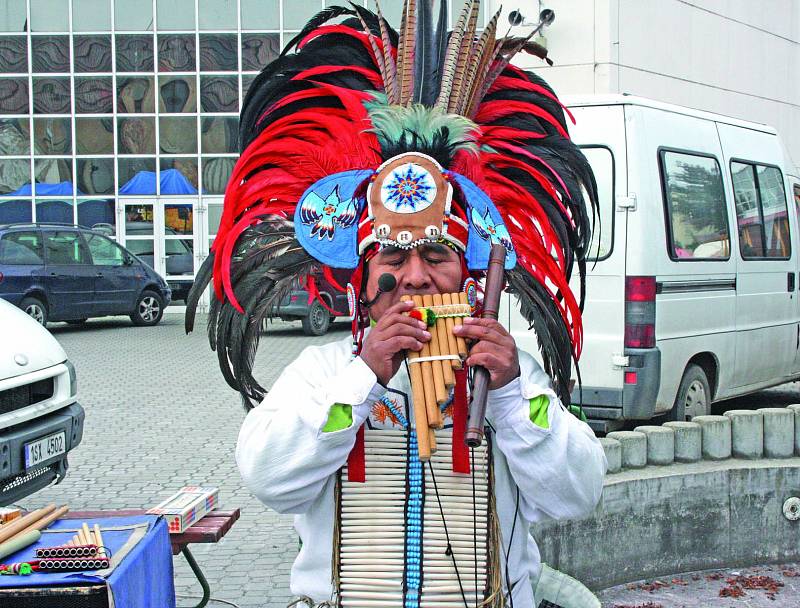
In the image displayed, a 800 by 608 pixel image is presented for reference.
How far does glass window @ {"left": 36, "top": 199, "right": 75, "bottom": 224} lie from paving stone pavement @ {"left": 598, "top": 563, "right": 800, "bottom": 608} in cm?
1955

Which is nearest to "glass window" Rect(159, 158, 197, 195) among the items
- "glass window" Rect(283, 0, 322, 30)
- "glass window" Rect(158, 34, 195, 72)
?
"glass window" Rect(158, 34, 195, 72)

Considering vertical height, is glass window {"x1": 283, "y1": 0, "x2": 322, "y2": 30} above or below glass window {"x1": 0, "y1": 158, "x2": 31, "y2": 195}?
above

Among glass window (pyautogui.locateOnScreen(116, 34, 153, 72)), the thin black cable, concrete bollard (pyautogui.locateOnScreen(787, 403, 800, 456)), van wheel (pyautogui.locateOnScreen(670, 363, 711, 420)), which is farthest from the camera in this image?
glass window (pyautogui.locateOnScreen(116, 34, 153, 72))

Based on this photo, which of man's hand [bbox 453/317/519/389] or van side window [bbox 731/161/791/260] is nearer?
man's hand [bbox 453/317/519/389]

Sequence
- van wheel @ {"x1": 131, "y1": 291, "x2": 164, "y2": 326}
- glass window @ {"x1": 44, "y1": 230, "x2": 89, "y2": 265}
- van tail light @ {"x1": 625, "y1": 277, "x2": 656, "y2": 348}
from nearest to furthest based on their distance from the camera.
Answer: van tail light @ {"x1": 625, "y1": 277, "x2": 656, "y2": 348}, glass window @ {"x1": 44, "y1": 230, "x2": 89, "y2": 265}, van wheel @ {"x1": 131, "y1": 291, "x2": 164, "y2": 326}

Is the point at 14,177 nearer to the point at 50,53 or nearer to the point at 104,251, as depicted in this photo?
the point at 50,53

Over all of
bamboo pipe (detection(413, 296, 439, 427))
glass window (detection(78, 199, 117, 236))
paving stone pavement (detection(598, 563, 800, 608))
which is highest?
glass window (detection(78, 199, 117, 236))

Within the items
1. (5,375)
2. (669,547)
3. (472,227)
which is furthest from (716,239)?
(472,227)

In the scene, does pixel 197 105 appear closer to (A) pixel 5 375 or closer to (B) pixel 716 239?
(B) pixel 716 239

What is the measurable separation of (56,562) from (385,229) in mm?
1354

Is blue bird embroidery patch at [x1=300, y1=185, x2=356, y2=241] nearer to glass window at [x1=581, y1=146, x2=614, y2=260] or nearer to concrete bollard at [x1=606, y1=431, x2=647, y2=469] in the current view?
concrete bollard at [x1=606, y1=431, x2=647, y2=469]

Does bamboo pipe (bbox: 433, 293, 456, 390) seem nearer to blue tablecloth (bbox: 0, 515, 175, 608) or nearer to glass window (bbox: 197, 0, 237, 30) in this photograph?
blue tablecloth (bbox: 0, 515, 175, 608)

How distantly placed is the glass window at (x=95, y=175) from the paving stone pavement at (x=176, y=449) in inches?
273

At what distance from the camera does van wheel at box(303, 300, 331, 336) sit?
16.3 meters
